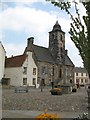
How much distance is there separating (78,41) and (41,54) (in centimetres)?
6222

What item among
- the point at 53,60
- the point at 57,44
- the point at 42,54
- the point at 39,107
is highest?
the point at 57,44

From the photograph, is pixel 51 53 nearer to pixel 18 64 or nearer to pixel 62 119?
pixel 18 64

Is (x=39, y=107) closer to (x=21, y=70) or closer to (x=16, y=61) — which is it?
(x=21, y=70)

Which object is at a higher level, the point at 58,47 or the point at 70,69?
the point at 58,47

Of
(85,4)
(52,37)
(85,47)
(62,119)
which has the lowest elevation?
(62,119)

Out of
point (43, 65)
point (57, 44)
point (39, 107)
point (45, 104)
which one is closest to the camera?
point (39, 107)

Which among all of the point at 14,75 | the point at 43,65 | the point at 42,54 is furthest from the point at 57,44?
the point at 14,75

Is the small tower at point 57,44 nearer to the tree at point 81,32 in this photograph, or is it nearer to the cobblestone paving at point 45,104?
the cobblestone paving at point 45,104

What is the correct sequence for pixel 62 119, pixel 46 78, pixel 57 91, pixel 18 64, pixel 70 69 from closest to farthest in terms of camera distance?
pixel 62 119 → pixel 57 91 → pixel 18 64 → pixel 46 78 → pixel 70 69

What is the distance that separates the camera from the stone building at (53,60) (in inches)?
2649

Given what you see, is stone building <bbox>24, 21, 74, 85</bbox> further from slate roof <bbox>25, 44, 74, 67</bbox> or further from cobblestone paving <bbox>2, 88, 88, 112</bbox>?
cobblestone paving <bbox>2, 88, 88, 112</bbox>

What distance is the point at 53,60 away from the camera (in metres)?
73.0

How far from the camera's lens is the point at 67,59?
80.1 m

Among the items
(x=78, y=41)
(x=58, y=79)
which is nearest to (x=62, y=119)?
(x=78, y=41)
